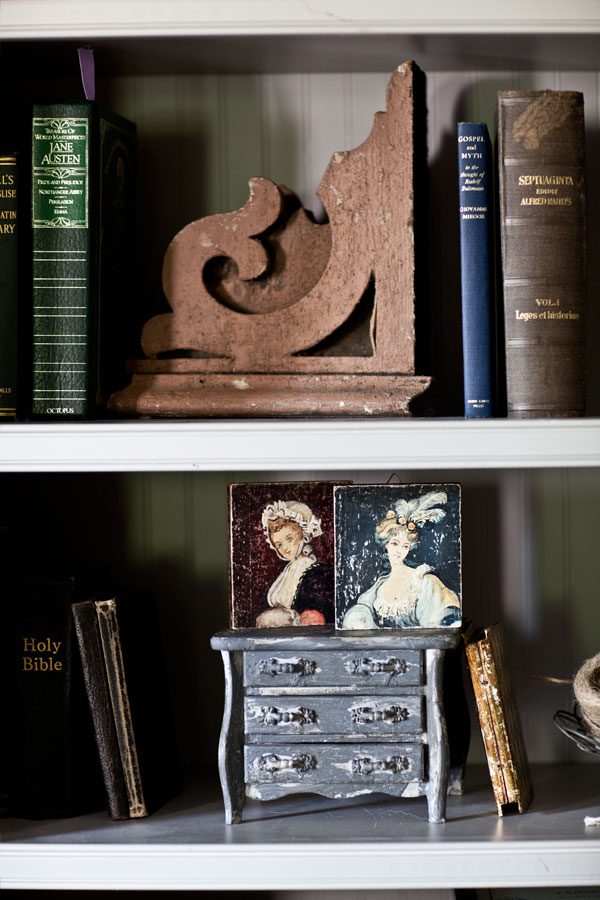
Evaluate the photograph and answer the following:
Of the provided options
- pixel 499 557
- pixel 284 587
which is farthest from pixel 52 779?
pixel 499 557

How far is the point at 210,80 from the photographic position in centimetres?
113

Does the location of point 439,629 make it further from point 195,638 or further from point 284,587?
point 195,638

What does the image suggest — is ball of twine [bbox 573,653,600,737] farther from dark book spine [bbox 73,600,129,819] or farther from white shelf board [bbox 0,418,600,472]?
Result: dark book spine [bbox 73,600,129,819]

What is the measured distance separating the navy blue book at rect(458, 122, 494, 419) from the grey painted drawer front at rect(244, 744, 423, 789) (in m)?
0.37

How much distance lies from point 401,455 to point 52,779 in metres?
0.53

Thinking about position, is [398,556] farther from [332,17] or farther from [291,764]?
[332,17]

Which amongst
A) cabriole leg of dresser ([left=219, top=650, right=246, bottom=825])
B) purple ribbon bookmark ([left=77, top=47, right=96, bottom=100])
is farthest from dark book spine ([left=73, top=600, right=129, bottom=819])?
purple ribbon bookmark ([left=77, top=47, right=96, bottom=100])

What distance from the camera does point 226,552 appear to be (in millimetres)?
1152

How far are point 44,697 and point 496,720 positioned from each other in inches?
19.4

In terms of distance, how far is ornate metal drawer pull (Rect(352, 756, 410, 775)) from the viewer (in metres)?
0.91

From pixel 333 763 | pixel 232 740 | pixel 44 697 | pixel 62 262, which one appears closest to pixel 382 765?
pixel 333 763

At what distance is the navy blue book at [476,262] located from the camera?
90 centimetres

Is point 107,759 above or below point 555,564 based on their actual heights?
below

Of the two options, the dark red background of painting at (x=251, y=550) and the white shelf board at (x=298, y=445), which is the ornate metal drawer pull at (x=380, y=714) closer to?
the dark red background of painting at (x=251, y=550)
